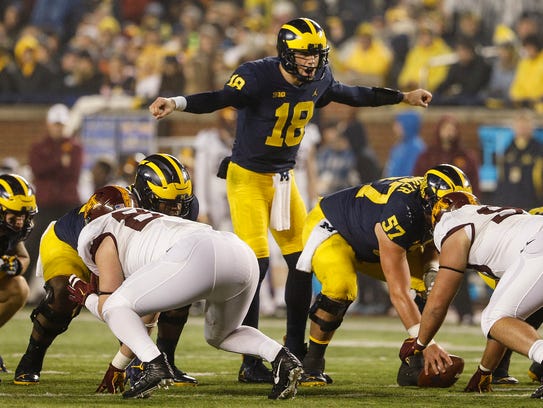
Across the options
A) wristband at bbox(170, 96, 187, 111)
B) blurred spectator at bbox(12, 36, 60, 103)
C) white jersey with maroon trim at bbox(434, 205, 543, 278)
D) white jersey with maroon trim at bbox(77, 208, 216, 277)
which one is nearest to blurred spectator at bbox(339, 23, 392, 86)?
blurred spectator at bbox(12, 36, 60, 103)

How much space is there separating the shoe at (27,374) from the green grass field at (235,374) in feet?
0.18

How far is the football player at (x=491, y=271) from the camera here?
17.3 feet

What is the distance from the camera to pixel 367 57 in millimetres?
14047

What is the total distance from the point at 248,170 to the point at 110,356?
2.05 meters

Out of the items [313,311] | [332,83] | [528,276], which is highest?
[332,83]

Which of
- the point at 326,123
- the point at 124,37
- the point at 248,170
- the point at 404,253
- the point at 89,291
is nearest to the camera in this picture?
the point at 89,291

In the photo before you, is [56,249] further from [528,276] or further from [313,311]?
[528,276]

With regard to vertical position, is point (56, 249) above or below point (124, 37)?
below

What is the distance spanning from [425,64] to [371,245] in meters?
7.36

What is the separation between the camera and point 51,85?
1458cm

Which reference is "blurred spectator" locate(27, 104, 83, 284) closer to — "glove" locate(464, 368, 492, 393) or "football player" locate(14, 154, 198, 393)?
"football player" locate(14, 154, 198, 393)

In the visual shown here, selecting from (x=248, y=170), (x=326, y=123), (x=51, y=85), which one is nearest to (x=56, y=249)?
(x=248, y=170)

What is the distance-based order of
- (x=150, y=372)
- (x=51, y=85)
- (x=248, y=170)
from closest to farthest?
1. (x=150, y=372)
2. (x=248, y=170)
3. (x=51, y=85)

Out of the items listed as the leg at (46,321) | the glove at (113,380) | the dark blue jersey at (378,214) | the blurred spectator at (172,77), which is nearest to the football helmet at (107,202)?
the leg at (46,321)
